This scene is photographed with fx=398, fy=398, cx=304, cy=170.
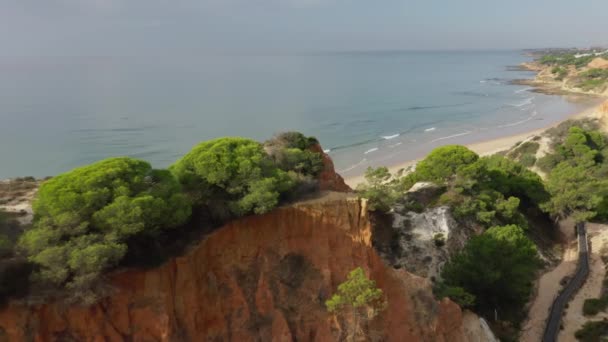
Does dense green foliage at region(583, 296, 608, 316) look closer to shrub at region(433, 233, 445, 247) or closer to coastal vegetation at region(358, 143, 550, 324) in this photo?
coastal vegetation at region(358, 143, 550, 324)

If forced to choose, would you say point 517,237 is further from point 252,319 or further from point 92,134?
point 92,134

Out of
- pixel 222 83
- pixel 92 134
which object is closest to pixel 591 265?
pixel 92 134

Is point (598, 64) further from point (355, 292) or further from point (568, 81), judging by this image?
point (355, 292)

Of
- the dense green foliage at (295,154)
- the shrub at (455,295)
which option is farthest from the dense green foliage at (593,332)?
the dense green foliage at (295,154)

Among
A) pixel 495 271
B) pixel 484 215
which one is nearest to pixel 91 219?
pixel 495 271

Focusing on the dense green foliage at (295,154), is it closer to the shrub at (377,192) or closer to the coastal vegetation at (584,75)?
the shrub at (377,192)

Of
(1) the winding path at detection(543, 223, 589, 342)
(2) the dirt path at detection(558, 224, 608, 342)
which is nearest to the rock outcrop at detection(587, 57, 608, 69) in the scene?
(2) the dirt path at detection(558, 224, 608, 342)
